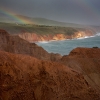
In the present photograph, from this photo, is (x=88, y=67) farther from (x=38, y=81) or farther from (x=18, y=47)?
(x=18, y=47)

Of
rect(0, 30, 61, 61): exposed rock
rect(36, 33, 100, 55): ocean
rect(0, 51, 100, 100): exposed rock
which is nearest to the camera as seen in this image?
rect(0, 51, 100, 100): exposed rock

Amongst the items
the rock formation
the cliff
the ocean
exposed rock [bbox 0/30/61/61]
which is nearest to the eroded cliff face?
the ocean

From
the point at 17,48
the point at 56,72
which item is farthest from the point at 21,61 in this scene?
the point at 17,48

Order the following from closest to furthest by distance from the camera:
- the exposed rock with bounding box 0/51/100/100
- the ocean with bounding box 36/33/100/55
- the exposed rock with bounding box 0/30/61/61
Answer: the exposed rock with bounding box 0/51/100/100 → the exposed rock with bounding box 0/30/61/61 → the ocean with bounding box 36/33/100/55

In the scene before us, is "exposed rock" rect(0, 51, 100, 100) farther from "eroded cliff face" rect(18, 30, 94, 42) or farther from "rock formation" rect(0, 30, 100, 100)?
"eroded cliff face" rect(18, 30, 94, 42)

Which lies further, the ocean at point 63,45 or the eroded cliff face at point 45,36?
the eroded cliff face at point 45,36

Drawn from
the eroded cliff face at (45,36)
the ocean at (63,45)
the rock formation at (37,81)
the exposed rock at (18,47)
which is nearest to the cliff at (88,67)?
the rock formation at (37,81)

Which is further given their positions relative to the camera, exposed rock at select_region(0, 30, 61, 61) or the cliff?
exposed rock at select_region(0, 30, 61, 61)

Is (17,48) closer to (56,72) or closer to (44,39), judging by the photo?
(56,72)

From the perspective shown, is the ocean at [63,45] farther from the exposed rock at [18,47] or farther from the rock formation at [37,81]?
the rock formation at [37,81]

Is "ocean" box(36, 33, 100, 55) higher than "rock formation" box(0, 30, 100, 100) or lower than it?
lower
